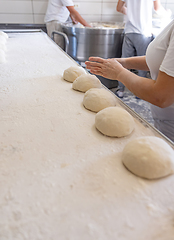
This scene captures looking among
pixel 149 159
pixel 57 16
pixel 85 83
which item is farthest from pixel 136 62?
pixel 57 16

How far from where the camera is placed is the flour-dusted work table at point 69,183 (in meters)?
0.46

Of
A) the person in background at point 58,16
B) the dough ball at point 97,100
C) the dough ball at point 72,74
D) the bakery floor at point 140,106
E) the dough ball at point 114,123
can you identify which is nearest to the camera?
the dough ball at point 114,123

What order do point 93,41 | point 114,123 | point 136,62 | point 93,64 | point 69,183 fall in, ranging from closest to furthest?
point 69,183, point 114,123, point 93,64, point 136,62, point 93,41

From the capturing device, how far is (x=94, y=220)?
18.8 inches

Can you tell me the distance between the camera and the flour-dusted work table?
46cm

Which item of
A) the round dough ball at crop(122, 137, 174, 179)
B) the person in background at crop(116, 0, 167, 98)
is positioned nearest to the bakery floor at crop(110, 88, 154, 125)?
the person in background at crop(116, 0, 167, 98)

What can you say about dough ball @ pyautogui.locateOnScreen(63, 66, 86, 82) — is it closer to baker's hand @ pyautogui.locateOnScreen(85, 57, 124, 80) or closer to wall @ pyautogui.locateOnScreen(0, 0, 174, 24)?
baker's hand @ pyautogui.locateOnScreen(85, 57, 124, 80)

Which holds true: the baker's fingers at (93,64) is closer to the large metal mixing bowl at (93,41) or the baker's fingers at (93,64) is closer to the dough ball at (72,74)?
the dough ball at (72,74)

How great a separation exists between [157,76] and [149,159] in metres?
0.59

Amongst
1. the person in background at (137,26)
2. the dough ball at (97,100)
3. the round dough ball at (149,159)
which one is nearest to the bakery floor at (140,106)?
the person in background at (137,26)

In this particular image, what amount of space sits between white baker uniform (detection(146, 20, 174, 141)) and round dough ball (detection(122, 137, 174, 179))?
1.06 ft

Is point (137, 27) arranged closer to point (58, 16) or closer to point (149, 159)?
point (58, 16)

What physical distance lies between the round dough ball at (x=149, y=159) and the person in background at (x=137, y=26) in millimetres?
2411

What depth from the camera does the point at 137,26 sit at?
2627 millimetres
